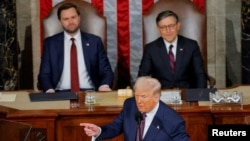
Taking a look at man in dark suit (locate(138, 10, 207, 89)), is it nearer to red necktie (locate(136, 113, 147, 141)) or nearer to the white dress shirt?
the white dress shirt

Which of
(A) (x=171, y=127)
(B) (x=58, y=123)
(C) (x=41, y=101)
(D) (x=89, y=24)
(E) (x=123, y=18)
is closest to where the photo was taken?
(A) (x=171, y=127)

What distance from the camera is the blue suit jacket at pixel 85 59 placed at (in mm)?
6602

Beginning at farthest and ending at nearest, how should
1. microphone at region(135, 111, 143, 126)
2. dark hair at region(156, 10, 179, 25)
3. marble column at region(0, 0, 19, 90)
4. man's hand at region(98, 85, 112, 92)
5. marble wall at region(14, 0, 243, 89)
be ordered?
marble wall at region(14, 0, 243, 89) < marble column at region(0, 0, 19, 90) < dark hair at region(156, 10, 179, 25) < man's hand at region(98, 85, 112, 92) < microphone at region(135, 111, 143, 126)

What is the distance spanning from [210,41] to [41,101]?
2.69m

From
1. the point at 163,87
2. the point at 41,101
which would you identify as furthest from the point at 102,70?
the point at 41,101

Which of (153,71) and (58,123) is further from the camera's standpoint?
(153,71)

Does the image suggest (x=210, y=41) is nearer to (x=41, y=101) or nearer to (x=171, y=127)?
(x=41, y=101)

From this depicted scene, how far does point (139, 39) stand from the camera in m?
7.57

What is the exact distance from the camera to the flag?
750 centimetres

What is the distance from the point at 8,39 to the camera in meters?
7.26

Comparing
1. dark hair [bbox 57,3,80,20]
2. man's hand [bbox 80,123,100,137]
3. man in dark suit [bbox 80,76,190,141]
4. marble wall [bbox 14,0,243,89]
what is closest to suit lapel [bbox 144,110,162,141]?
man in dark suit [bbox 80,76,190,141]

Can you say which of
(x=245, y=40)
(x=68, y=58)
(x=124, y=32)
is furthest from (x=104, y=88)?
(x=245, y=40)

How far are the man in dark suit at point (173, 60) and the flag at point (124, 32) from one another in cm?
98

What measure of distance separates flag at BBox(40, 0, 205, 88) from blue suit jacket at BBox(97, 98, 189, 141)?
2904mm
